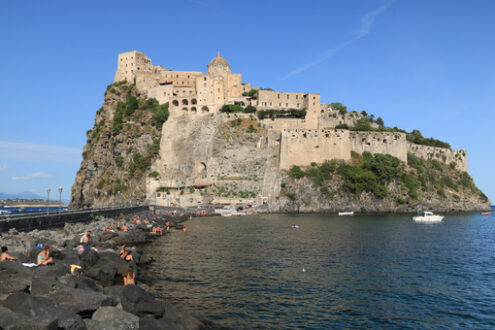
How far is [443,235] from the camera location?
31750 mm

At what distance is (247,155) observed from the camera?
6178cm

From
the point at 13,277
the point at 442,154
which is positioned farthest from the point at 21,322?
the point at 442,154

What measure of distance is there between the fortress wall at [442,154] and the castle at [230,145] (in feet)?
0.62

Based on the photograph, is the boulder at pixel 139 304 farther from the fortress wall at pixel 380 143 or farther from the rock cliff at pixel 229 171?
the fortress wall at pixel 380 143

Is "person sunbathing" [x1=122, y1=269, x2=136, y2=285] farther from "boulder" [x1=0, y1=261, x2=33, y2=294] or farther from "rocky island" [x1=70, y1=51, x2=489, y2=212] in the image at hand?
"rocky island" [x1=70, y1=51, x2=489, y2=212]

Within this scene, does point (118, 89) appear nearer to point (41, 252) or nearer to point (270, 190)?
point (270, 190)

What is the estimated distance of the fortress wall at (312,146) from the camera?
59656 millimetres

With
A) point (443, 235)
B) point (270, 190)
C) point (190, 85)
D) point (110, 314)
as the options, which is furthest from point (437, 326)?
point (190, 85)

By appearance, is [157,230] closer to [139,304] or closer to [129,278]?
[129,278]

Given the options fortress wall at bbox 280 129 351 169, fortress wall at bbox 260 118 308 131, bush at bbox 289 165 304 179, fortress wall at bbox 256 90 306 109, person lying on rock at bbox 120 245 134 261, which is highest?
fortress wall at bbox 256 90 306 109

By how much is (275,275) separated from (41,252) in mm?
9832

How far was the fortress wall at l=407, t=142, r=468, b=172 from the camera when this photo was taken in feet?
222

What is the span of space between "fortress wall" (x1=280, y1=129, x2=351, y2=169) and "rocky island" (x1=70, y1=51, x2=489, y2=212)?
0.55ft

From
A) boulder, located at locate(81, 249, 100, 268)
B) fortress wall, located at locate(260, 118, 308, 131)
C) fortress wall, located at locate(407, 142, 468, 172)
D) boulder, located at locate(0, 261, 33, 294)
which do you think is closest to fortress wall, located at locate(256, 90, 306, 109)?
fortress wall, located at locate(260, 118, 308, 131)
